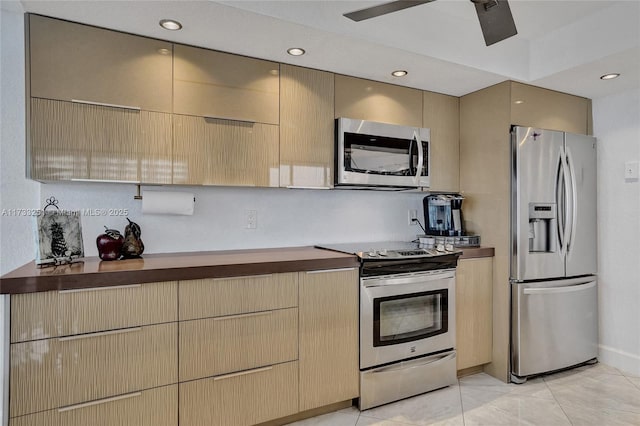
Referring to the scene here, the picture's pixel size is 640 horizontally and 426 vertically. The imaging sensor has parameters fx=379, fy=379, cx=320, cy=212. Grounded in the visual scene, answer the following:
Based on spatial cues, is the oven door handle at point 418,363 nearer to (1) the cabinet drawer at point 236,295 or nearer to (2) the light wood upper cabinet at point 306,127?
(1) the cabinet drawer at point 236,295

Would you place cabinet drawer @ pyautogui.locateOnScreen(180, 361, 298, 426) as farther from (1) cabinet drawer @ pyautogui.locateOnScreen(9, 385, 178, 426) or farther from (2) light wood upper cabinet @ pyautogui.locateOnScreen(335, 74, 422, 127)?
(2) light wood upper cabinet @ pyautogui.locateOnScreen(335, 74, 422, 127)

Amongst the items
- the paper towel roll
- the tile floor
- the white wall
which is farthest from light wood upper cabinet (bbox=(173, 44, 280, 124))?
the white wall

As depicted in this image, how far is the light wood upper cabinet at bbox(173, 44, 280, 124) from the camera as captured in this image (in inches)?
84.3

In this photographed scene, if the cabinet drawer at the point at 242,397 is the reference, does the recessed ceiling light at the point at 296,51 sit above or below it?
above

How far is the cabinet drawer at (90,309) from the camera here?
5.08 ft

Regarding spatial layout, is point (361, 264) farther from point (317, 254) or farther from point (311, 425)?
point (311, 425)

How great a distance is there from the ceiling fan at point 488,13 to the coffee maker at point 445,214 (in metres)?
1.47

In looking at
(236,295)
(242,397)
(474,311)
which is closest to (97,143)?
(236,295)

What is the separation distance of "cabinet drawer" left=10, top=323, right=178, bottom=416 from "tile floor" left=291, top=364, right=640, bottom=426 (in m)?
0.90

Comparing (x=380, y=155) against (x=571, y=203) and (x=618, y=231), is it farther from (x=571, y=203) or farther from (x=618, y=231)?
(x=618, y=231)

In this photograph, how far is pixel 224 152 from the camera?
2260mm

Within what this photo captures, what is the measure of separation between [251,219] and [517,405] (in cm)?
209

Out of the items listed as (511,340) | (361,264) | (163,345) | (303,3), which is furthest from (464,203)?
(163,345)

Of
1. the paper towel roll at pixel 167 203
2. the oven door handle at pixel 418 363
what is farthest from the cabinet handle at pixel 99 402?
the oven door handle at pixel 418 363
